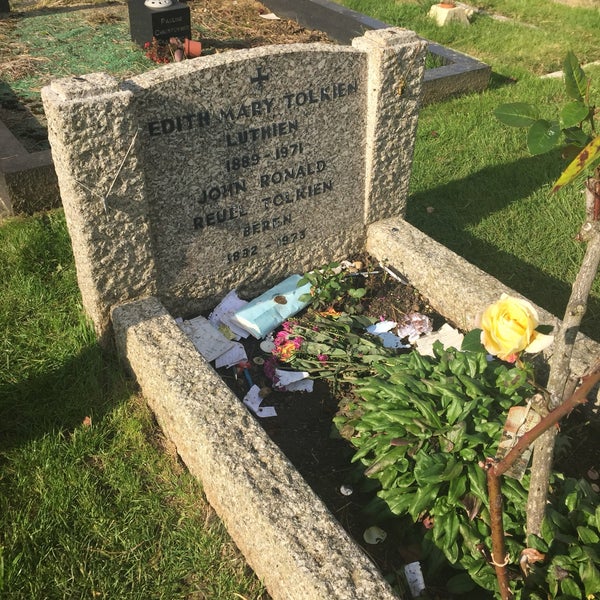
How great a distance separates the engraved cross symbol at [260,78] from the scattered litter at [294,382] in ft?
4.43

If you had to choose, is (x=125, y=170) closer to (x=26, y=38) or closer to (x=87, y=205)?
(x=87, y=205)

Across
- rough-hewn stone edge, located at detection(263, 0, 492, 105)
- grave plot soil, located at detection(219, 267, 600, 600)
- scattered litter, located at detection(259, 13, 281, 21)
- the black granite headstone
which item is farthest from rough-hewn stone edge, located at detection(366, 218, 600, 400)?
scattered litter, located at detection(259, 13, 281, 21)

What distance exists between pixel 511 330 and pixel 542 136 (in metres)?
0.48

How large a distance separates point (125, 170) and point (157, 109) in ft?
0.97

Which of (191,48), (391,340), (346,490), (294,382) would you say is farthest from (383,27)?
(346,490)

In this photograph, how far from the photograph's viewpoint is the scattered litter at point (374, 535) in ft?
8.60

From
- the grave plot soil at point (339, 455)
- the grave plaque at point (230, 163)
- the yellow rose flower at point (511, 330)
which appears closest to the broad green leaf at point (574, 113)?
the yellow rose flower at point (511, 330)

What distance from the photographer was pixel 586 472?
2891mm

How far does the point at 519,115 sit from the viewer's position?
69.1 inches

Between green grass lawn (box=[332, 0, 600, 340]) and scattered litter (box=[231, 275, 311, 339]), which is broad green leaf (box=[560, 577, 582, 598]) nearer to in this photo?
green grass lawn (box=[332, 0, 600, 340])

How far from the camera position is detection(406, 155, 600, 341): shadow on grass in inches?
163

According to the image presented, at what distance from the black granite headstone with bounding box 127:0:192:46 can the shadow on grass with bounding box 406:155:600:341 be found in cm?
348

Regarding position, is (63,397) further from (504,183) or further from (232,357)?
(504,183)

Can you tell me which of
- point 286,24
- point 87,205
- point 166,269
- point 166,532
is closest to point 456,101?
point 286,24
